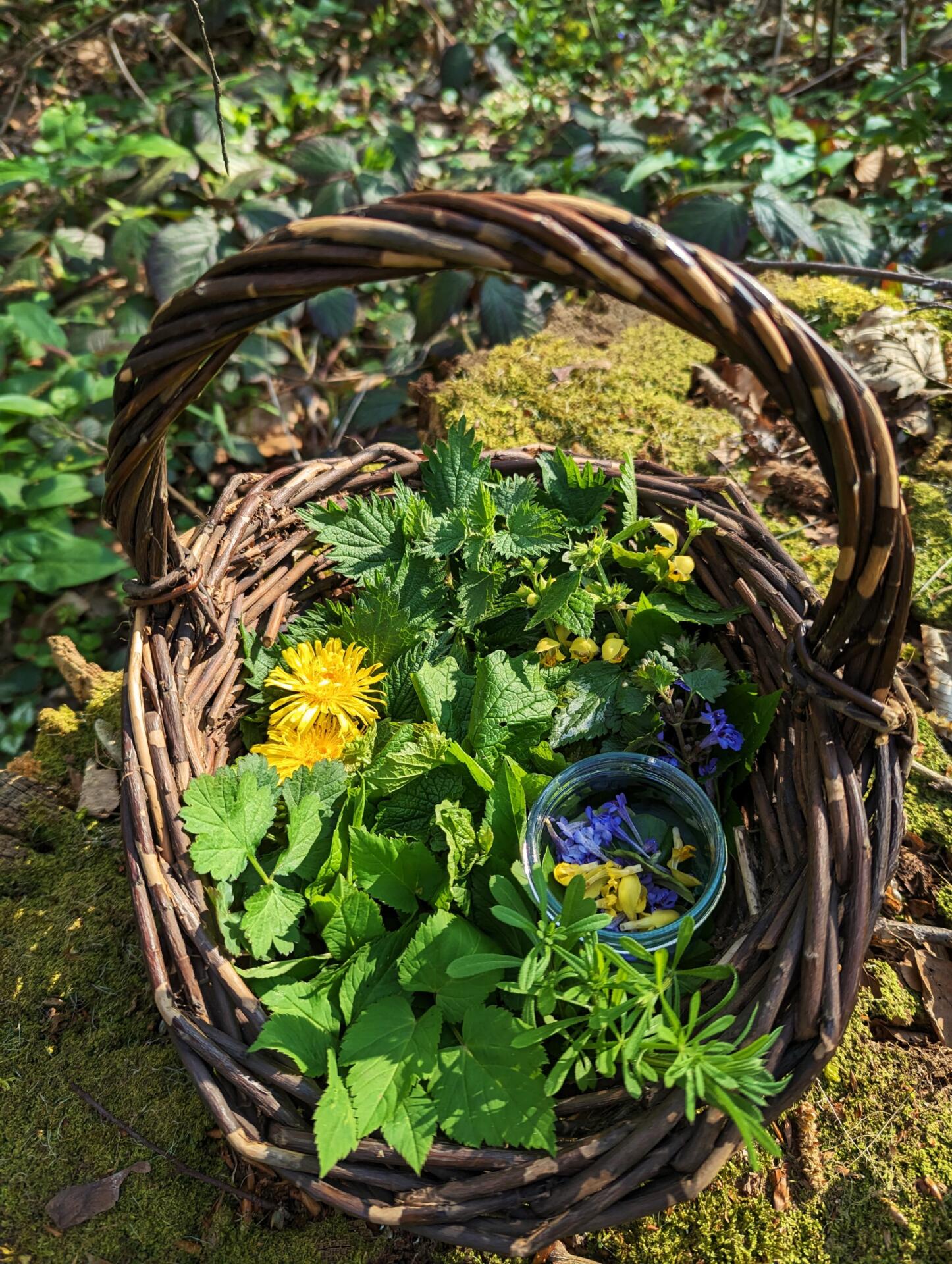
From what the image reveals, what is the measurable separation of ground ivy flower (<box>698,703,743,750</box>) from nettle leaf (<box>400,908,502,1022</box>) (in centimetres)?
49

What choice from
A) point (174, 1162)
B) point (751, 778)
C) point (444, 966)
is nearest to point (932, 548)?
point (751, 778)

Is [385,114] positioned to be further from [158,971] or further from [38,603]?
[158,971]

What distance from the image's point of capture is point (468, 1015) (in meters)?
1.19

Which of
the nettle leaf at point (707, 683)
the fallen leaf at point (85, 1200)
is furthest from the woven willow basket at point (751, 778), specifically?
the fallen leaf at point (85, 1200)

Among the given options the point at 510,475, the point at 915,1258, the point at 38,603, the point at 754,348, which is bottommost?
the point at 38,603

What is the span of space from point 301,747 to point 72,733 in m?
0.69

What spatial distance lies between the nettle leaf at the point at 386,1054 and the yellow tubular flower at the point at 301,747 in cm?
44

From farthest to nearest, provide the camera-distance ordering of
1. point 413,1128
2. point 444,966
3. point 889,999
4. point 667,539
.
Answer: point 667,539, point 889,999, point 444,966, point 413,1128

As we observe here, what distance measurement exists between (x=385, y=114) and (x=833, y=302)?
2496 millimetres

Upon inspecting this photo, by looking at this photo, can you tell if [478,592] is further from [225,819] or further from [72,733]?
[72,733]

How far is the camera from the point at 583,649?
1.60 m

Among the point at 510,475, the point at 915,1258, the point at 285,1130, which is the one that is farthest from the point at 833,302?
the point at 285,1130

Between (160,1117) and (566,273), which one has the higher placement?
(566,273)

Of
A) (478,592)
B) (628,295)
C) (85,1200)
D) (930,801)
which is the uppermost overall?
(628,295)
